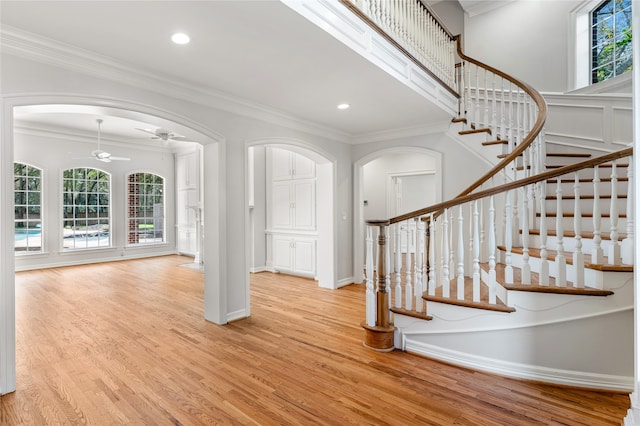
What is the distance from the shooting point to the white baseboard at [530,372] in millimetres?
2301

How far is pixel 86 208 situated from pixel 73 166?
1.02 m

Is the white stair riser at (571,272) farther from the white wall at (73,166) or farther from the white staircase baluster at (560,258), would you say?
the white wall at (73,166)

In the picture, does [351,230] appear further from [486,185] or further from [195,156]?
[195,156]

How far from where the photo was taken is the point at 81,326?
141 inches

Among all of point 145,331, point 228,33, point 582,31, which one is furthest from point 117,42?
point 582,31

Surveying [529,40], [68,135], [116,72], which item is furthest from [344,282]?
[68,135]

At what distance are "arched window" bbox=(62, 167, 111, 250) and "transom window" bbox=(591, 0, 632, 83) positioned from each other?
10092 millimetres

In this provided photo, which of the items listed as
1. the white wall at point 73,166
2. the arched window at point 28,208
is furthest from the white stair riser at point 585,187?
the arched window at point 28,208

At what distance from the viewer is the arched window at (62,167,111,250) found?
7.33m

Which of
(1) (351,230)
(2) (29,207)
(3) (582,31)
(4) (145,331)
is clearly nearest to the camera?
(4) (145,331)

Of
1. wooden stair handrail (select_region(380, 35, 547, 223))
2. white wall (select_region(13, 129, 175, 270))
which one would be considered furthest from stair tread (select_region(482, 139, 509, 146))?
white wall (select_region(13, 129, 175, 270))

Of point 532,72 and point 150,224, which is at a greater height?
point 532,72

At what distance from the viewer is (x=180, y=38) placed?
2.39 metres

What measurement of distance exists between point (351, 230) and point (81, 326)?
399 centimetres
